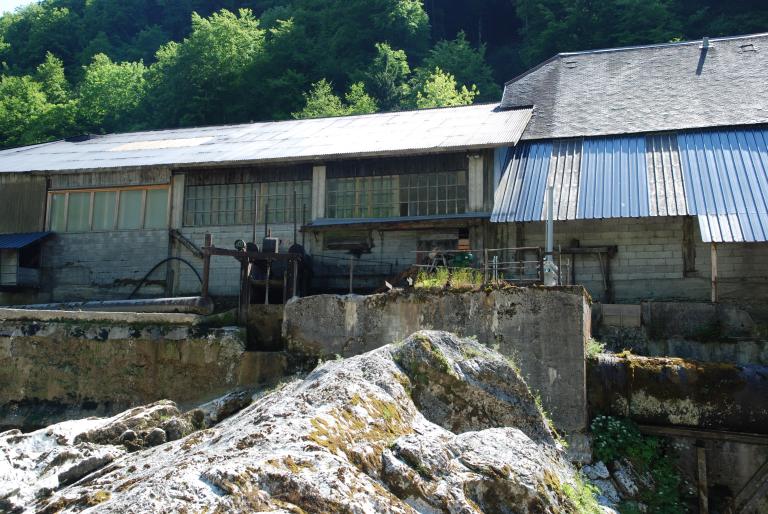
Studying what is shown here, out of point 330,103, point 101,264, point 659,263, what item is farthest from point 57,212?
point 330,103

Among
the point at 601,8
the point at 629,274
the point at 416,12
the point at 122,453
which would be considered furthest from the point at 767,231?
the point at 416,12

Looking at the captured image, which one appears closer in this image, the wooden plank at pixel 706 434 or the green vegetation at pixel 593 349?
the wooden plank at pixel 706 434

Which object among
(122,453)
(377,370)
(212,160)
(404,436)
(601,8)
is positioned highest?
(601,8)

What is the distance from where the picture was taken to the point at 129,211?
77.9 feet

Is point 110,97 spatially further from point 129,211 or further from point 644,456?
point 644,456

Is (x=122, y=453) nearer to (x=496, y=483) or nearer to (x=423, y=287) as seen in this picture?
(x=496, y=483)

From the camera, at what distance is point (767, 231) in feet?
55.4

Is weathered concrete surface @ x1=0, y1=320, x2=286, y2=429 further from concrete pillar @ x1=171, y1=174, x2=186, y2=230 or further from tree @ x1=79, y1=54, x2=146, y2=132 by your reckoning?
Answer: tree @ x1=79, y1=54, x2=146, y2=132

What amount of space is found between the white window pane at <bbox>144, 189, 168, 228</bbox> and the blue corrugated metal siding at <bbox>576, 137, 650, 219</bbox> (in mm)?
12094

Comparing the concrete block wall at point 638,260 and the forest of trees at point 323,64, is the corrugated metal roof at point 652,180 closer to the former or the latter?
the concrete block wall at point 638,260

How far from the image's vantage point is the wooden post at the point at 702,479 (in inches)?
512

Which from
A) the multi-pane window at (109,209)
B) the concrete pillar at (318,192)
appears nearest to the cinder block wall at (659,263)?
the concrete pillar at (318,192)

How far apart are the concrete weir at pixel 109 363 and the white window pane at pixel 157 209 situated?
222 inches

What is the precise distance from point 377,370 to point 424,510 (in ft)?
6.53
